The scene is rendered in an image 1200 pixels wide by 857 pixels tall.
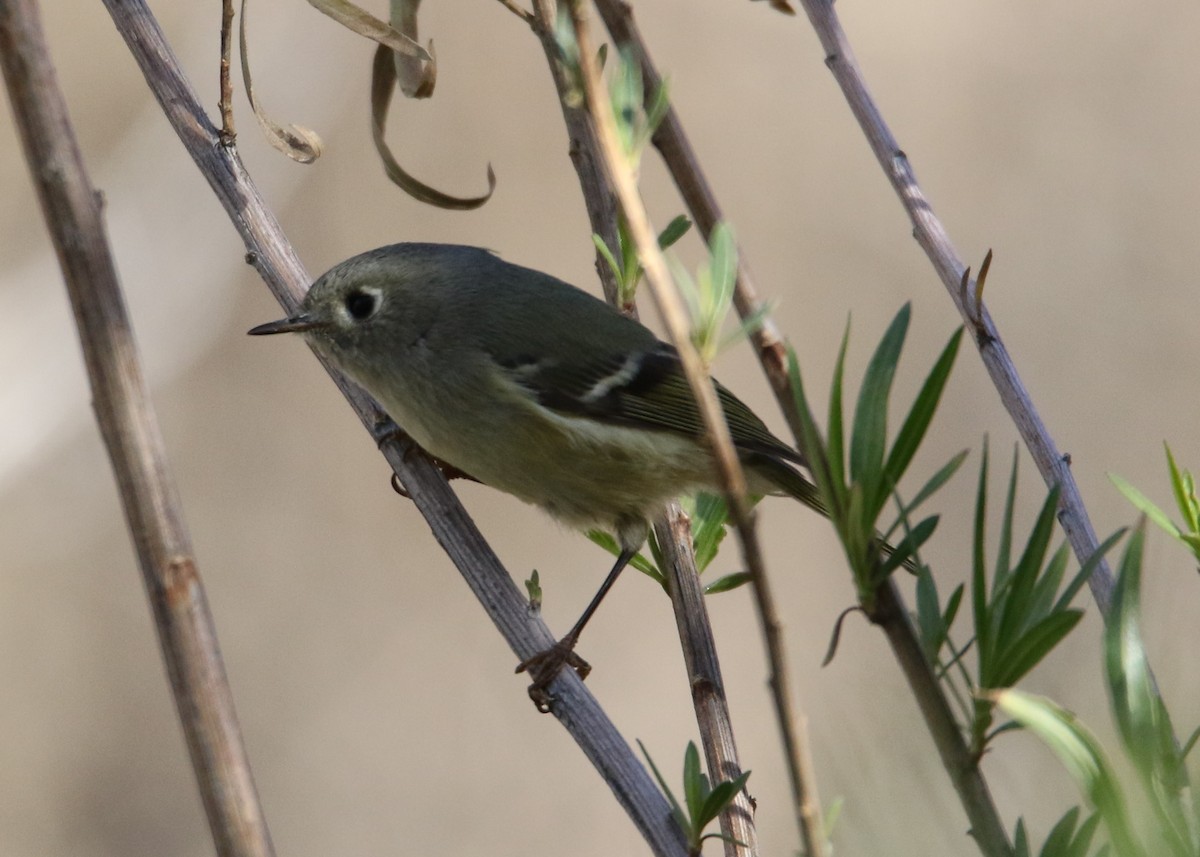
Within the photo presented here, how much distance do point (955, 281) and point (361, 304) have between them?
0.99 meters

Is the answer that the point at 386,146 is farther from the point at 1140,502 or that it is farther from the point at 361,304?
the point at 1140,502

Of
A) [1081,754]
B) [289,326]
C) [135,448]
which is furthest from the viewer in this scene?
[289,326]

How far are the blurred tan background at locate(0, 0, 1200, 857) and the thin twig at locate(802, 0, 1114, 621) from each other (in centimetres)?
214

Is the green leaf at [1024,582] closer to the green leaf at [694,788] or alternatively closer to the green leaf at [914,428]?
the green leaf at [914,428]

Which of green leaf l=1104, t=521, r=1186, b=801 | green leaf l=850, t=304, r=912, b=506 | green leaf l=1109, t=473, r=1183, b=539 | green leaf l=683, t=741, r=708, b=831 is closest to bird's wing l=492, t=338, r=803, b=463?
green leaf l=683, t=741, r=708, b=831

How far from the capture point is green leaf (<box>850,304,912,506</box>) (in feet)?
1.97

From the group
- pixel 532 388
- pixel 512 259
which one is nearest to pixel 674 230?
pixel 532 388

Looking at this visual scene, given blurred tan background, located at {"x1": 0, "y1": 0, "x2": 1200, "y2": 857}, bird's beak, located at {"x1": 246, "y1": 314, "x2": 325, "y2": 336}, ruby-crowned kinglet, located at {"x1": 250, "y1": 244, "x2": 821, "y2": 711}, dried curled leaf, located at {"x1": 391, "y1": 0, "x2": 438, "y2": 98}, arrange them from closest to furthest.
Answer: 1. dried curled leaf, located at {"x1": 391, "y1": 0, "x2": 438, "y2": 98}
2. bird's beak, located at {"x1": 246, "y1": 314, "x2": 325, "y2": 336}
3. ruby-crowned kinglet, located at {"x1": 250, "y1": 244, "x2": 821, "y2": 711}
4. blurred tan background, located at {"x1": 0, "y1": 0, "x2": 1200, "y2": 857}

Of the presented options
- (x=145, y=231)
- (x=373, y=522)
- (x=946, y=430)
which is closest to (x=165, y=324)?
(x=145, y=231)

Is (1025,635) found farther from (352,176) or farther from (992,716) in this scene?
(352,176)

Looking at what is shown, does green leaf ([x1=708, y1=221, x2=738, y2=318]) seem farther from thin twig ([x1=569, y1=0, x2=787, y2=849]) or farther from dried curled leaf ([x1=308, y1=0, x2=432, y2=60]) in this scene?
dried curled leaf ([x1=308, y1=0, x2=432, y2=60])

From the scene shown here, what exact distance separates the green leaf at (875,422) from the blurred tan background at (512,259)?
2.58 metres

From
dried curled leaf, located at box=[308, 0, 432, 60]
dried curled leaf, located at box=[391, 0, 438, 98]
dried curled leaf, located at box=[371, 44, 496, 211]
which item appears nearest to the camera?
dried curled leaf, located at box=[308, 0, 432, 60]

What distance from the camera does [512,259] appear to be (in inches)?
160
